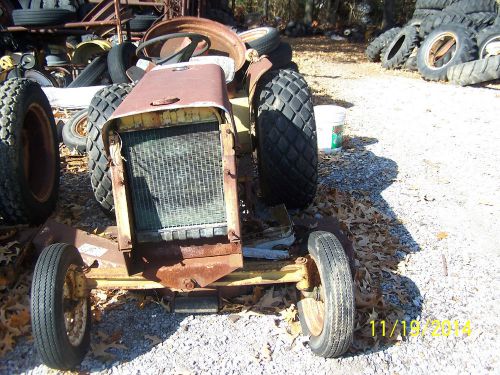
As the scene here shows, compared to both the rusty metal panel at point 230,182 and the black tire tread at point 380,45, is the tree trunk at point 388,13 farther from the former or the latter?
the rusty metal panel at point 230,182

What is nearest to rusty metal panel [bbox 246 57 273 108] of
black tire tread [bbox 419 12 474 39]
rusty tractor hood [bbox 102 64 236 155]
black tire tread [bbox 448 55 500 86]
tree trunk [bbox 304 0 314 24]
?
rusty tractor hood [bbox 102 64 236 155]

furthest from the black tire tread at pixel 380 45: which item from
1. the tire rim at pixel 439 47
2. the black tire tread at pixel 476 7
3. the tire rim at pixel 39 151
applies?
the tire rim at pixel 39 151

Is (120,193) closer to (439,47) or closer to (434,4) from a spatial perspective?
(439,47)

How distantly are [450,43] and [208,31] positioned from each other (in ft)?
26.8

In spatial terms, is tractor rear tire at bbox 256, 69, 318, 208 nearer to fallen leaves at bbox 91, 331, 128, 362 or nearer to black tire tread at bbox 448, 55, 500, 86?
fallen leaves at bbox 91, 331, 128, 362

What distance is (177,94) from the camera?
2.56 m

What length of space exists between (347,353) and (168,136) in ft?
5.25

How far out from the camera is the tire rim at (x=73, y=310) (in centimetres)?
255

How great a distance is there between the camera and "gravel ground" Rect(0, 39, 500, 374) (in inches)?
104

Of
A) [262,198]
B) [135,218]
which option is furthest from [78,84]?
[135,218]

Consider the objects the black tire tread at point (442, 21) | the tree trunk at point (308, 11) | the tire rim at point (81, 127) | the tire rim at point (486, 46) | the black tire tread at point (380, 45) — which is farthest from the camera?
the tree trunk at point (308, 11)

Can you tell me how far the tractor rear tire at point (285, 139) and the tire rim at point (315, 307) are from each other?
1.09 m

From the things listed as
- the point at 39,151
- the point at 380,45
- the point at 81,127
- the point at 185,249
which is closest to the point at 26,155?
the point at 39,151

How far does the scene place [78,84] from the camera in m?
6.80
